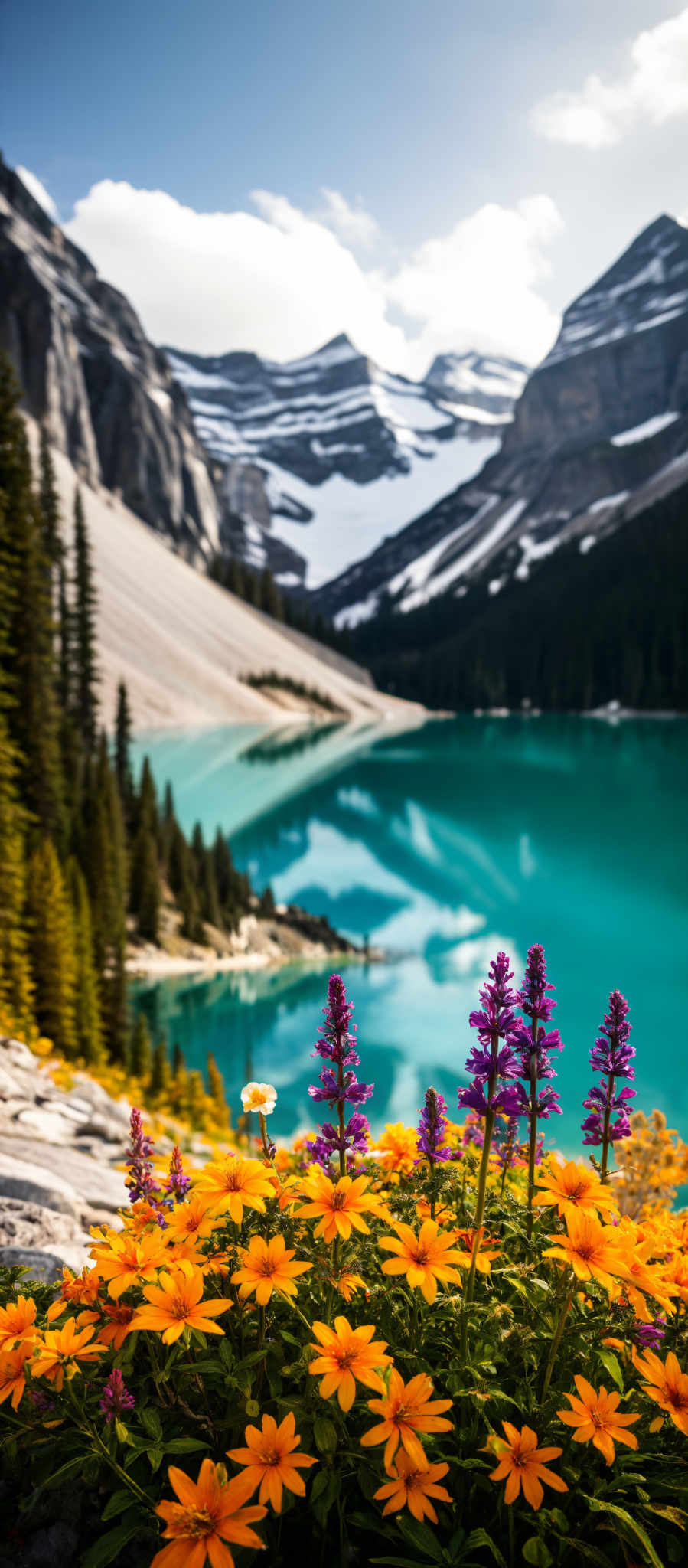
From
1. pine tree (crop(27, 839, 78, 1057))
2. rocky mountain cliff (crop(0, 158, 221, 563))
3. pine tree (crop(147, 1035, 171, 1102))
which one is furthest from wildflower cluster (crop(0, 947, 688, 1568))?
rocky mountain cliff (crop(0, 158, 221, 563))

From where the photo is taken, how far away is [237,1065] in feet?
71.8

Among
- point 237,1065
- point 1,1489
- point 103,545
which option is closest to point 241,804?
point 237,1065

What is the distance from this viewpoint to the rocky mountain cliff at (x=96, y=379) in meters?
127

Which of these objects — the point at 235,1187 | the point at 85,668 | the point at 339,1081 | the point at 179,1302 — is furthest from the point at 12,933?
the point at 85,668

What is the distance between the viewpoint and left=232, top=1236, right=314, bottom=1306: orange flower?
198 centimetres

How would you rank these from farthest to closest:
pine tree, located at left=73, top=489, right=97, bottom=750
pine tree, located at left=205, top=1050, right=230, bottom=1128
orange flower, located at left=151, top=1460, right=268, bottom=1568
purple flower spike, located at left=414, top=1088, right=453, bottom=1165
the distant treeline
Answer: the distant treeline
pine tree, located at left=73, top=489, right=97, bottom=750
pine tree, located at left=205, top=1050, right=230, bottom=1128
purple flower spike, located at left=414, top=1088, right=453, bottom=1165
orange flower, located at left=151, top=1460, right=268, bottom=1568

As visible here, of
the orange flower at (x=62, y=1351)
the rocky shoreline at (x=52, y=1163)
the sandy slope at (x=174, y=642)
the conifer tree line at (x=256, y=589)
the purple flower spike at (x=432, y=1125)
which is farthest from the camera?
the conifer tree line at (x=256, y=589)

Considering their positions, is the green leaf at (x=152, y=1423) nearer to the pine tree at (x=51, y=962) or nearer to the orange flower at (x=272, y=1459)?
the orange flower at (x=272, y=1459)

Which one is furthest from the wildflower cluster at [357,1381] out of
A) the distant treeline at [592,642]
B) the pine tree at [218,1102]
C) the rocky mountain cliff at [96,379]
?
the distant treeline at [592,642]

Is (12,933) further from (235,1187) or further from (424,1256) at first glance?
(424,1256)

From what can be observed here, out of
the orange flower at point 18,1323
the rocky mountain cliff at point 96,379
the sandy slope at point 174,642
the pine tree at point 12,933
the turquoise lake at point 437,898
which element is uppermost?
the rocky mountain cliff at point 96,379

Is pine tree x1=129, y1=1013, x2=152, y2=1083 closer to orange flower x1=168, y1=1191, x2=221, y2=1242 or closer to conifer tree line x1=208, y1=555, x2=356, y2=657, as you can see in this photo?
orange flower x1=168, y1=1191, x2=221, y2=1242

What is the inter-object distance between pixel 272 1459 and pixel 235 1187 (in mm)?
626

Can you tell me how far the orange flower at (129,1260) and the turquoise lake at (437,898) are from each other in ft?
42.8
